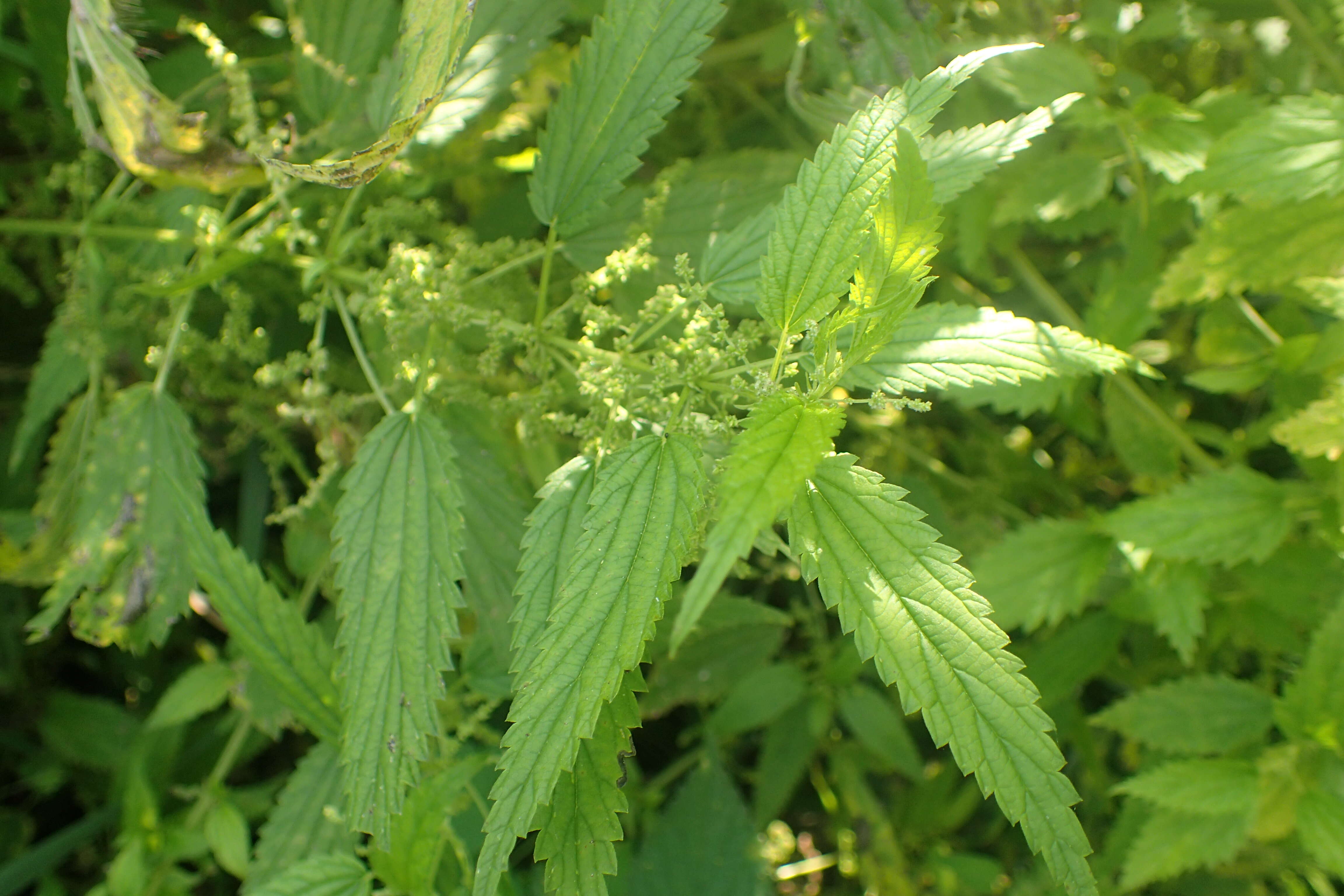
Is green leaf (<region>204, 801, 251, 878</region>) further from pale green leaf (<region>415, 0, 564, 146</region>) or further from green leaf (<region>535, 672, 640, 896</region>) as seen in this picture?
pale green leaf (<region>415, 0, 564, 146</region>)

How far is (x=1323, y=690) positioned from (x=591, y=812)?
153 cm

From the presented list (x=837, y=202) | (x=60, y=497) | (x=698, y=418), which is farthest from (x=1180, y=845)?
(x=60, y=497)

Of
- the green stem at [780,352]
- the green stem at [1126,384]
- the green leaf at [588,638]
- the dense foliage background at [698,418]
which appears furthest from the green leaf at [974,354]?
the green stem at [1126,384]

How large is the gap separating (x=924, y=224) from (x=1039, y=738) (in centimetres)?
61

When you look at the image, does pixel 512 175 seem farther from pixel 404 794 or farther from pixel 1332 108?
pixel 1332 108

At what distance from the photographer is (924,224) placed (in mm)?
1025

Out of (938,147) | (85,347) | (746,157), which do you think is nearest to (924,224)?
(938,147)

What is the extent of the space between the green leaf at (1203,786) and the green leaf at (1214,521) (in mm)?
423

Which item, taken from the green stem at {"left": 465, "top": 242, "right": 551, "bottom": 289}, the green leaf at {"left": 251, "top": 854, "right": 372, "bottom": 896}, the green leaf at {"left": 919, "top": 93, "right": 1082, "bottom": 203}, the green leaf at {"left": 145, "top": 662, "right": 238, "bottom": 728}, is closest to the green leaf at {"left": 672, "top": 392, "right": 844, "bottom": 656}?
the green leaf at {"left": 919, "top": 93, "right": 1082, "bottom": 203}

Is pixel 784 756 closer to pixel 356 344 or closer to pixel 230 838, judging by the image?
pixel 230 838

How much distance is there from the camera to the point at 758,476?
3.02 feet

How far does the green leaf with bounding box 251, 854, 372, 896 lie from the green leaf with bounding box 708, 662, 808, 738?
1037mm

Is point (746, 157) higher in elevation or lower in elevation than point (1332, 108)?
higher

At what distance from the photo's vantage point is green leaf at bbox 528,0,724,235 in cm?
136
